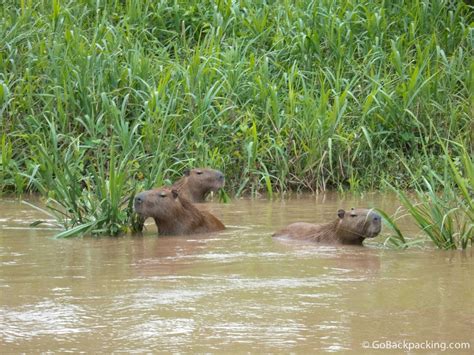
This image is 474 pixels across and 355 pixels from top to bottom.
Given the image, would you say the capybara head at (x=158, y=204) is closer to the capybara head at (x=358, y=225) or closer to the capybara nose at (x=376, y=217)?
the capybara head at (x=358, y=225)

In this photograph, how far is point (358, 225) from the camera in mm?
7645

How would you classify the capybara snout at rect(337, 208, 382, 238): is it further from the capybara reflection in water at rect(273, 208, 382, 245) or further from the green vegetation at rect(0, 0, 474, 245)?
the green vegetation at rect(0, 0, 474, 245)

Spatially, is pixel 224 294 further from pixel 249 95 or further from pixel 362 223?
pixel 249 95

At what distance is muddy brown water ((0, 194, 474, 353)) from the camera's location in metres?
4.70

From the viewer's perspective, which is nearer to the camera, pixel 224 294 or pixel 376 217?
pixel 224 294

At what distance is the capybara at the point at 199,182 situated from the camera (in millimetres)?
10016

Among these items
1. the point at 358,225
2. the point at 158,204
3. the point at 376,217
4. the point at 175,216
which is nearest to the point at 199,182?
the point at 175,216

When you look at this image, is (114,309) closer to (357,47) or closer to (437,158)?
(437,158)

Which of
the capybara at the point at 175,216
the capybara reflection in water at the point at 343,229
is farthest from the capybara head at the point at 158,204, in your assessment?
the capybara reflection in water at the point at 343,229

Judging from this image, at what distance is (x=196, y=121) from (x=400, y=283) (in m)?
5.35

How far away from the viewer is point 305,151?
11.0m

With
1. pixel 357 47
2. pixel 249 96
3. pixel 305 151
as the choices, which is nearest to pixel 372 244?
pixel 305 151

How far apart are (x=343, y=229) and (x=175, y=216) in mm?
1353

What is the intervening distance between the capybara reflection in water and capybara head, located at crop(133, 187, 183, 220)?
872mm
